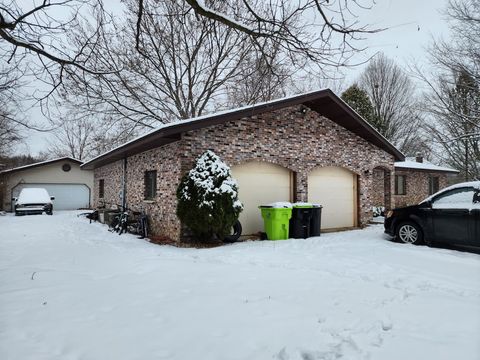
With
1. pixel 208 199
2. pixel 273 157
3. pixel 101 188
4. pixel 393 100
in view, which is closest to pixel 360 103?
pixel 393 100

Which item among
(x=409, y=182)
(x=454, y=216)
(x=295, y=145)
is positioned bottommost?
(x=454, y=216)

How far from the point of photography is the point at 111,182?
16094 mm

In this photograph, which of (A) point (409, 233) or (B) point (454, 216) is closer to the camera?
(B) point (454, 216)

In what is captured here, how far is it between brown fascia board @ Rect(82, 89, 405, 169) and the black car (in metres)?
4.30

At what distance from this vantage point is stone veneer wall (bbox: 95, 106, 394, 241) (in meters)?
9.28

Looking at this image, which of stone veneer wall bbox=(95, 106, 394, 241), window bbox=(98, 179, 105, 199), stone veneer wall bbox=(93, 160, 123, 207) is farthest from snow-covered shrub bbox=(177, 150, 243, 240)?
window bbox=(98, 179, 105, 199)

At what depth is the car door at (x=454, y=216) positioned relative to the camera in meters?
7.37

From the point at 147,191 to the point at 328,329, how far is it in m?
9.35

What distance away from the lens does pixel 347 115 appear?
11.6 metres

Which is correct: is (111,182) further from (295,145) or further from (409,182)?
(409,182)

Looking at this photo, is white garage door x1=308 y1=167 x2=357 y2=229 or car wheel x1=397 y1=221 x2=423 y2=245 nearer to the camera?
car wheel x1=397 y1=221 x2=423 y2=245

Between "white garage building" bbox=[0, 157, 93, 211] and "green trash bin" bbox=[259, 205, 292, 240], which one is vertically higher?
"white garage building" bbox=[0, 157, 93, 211]

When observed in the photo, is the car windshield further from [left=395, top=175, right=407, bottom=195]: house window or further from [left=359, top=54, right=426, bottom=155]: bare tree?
[left=359, top=54, right=426, bottom=155]: bare tree

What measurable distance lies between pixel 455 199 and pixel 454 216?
50cm
